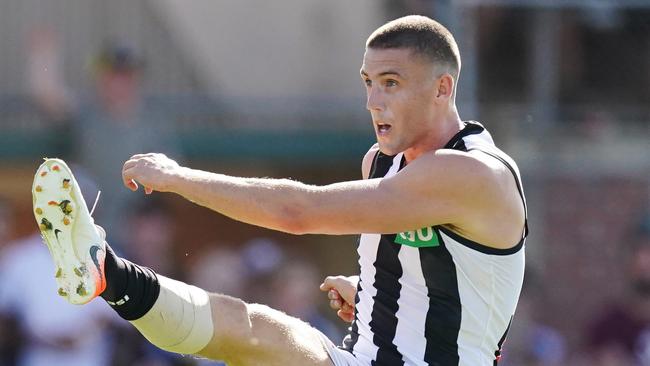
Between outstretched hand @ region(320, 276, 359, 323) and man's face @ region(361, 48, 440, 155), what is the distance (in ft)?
2.66

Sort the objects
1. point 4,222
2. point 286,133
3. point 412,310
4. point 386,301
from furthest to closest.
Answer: point 286,133 < point 4,222 < point 386,301 < point 412,310

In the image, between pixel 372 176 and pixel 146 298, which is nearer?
pixel 146 298

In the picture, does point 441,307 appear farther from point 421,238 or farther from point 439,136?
point 439,136

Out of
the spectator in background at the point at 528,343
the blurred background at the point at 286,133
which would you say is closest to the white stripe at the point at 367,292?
the blurred background at the point at 286,133

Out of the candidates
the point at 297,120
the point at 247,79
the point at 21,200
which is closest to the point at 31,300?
the point at 21,200

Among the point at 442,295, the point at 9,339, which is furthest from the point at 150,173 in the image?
the point at 9,339

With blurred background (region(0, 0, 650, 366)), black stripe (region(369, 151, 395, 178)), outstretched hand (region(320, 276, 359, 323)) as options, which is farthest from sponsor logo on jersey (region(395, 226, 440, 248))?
blurred background (region(0, 0, 650, 366))

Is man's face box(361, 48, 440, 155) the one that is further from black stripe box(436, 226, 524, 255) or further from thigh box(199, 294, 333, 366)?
thigh box(199, 294, 333, 366)

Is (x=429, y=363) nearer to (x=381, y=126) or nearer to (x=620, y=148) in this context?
(x=381, y=126)

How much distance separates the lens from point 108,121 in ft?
32.0

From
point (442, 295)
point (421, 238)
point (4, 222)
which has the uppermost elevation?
point (421, 238)

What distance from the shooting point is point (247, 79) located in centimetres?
1212

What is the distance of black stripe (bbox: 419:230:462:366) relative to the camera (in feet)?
17.3

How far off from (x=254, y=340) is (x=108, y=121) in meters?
4.90
